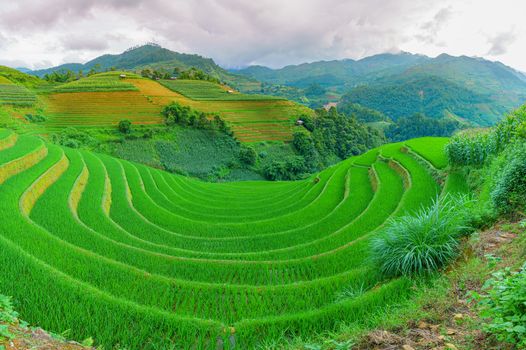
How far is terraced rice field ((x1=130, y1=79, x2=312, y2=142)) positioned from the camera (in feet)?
168

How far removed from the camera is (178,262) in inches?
259

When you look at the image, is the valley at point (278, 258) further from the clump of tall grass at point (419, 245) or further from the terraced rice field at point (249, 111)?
the terraced rice field at point (249, 111)

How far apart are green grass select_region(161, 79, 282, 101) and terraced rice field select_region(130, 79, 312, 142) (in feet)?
3.78

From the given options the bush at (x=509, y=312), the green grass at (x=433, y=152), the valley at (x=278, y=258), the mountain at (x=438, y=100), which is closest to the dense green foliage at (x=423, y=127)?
the mountain at (x=438, y=100)

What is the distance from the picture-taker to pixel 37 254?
5500mm

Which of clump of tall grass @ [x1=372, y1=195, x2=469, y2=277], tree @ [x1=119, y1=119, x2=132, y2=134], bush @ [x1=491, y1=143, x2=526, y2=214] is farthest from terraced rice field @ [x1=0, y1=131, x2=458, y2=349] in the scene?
tree @ [x1=119, y1=119, x2=132, y2=134]

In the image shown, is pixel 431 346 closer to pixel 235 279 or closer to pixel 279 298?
pixel 279 298

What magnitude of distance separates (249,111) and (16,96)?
3691cm

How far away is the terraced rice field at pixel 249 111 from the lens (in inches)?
2019

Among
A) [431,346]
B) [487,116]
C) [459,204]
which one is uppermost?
[487,116]

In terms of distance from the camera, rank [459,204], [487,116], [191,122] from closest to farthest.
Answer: [459,204] < [191,122] < [487,116]

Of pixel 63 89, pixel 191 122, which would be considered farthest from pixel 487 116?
pixel 63 89

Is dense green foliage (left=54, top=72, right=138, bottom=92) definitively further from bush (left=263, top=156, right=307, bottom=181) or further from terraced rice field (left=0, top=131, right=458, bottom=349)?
terraced rice field (left=0, top=131, right=458, bottom=349)

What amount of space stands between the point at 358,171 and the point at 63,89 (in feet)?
173
